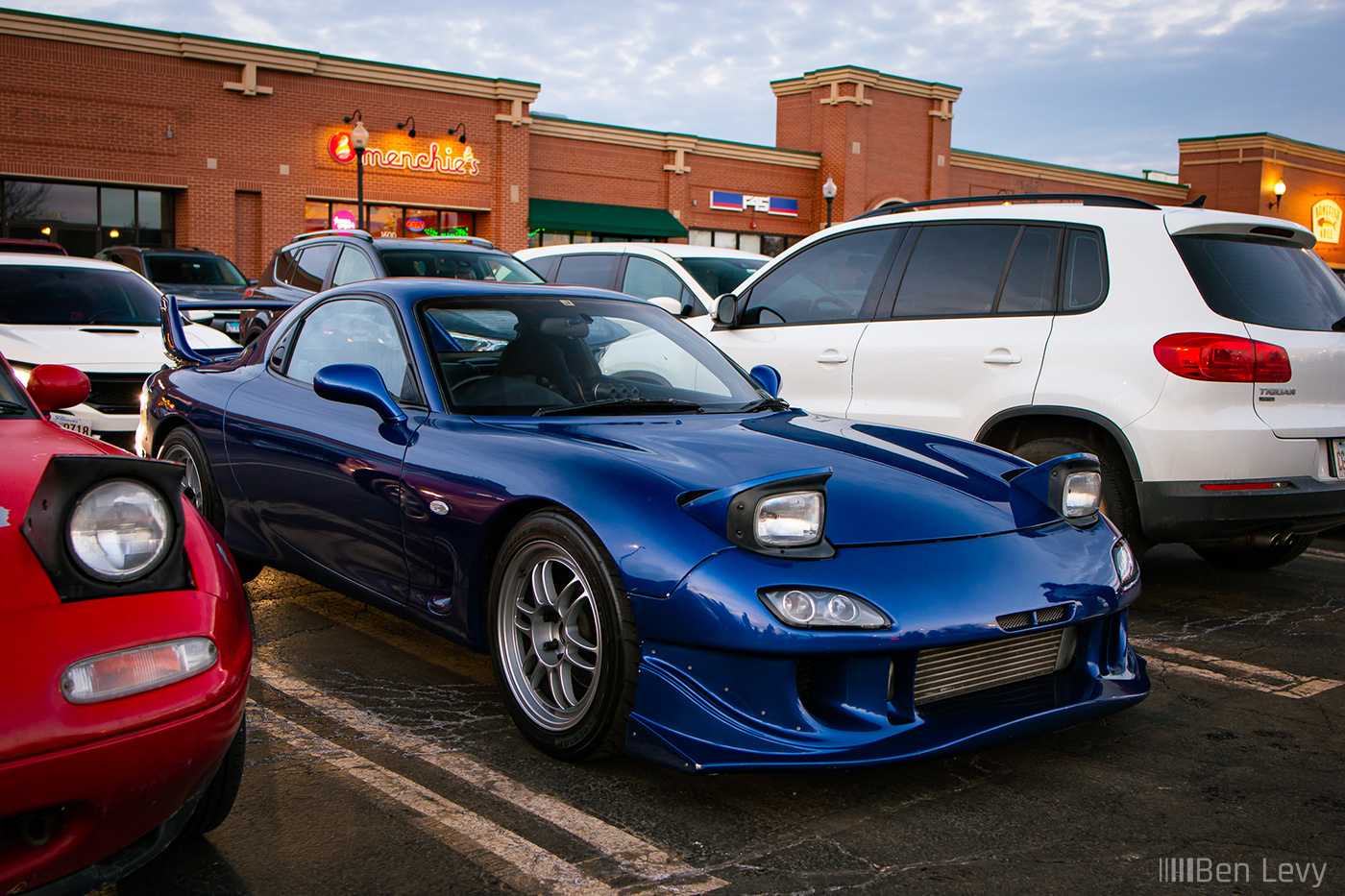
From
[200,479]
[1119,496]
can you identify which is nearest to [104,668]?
[200,479]

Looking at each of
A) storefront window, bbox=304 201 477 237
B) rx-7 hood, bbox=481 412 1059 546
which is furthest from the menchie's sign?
rx-7 hood, bbox=481 412 1059 546

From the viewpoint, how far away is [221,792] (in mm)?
2621

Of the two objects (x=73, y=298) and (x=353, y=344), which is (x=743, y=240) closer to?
(x=73, y=298)

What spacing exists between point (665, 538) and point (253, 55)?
25729 millimetres

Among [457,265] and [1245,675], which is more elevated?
[457,265]

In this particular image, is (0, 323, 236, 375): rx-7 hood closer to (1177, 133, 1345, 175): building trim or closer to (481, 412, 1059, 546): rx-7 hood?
(481, 412, 1059, 546): rx-7 hood

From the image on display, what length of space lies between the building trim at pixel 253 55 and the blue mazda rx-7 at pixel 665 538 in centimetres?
2290

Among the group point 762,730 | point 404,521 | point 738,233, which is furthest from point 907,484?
point 738,233

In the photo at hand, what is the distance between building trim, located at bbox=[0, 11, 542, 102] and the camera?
76.1 ft

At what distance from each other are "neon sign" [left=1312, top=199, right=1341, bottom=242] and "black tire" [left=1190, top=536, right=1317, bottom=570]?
46000 mm

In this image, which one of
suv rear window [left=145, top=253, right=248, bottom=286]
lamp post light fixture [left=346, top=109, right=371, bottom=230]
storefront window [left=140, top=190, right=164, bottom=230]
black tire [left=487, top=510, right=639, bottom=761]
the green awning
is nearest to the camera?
black tire [left=487, top=510, right=639, bottom=761]

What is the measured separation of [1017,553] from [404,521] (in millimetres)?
1880

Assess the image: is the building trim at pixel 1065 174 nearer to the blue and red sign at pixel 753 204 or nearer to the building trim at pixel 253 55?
the blue and red sign at pixel 753 204

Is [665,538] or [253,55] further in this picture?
[253,55]
